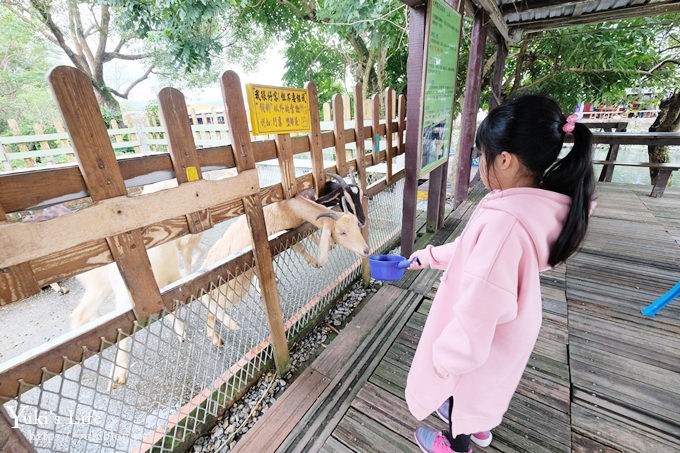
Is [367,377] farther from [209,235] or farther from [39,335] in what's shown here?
[209,235]

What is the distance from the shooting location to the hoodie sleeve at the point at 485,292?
0.98 metres

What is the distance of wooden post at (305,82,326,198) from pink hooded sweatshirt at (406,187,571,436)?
1.41 metres

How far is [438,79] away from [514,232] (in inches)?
109

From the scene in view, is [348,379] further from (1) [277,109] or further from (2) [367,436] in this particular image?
(1) [277,109]

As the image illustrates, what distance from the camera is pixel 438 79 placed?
3148mm

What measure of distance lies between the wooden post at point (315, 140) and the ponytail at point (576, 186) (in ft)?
5.21

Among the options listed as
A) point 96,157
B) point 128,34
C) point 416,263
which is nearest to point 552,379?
point 416,263

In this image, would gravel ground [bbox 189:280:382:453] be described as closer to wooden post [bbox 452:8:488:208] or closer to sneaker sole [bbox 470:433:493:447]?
sneaker sole [bbox 470:433:493:447]

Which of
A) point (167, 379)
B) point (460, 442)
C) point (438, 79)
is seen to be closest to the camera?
point (460, 442)

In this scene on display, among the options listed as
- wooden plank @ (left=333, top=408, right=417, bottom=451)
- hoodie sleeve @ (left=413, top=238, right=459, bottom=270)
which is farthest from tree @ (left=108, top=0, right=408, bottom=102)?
wooden plank @ (left=333, top=408, right=417, bottom=451)

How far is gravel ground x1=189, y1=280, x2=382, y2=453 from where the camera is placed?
1870mm

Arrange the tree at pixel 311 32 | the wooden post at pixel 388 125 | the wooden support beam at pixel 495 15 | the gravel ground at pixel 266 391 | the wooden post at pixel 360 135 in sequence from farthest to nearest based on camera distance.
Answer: the tree at pixel 311 32 < the wooden support beam at pixel 495 15 < the wooden post at pixel 388 125 < the wooden post at pixel 360 135 < the gravel ground at pixel 266 391

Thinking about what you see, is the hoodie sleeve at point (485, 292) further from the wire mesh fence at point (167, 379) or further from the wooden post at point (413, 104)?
the wooden post at point (413, 104)

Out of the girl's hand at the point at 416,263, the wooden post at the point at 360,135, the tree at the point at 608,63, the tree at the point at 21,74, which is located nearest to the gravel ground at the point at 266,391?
the wooden post at the point at 360,135
